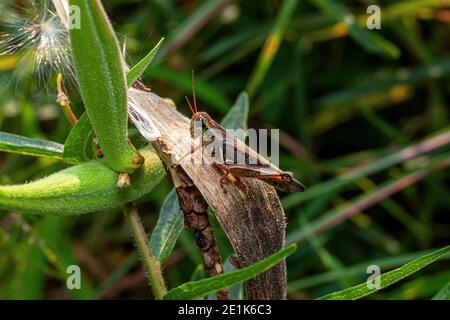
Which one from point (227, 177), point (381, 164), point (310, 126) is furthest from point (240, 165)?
point (310, 126)

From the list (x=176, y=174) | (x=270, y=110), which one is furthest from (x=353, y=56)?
(x=176, y=174)

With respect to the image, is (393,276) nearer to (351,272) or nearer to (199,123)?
(199,123)

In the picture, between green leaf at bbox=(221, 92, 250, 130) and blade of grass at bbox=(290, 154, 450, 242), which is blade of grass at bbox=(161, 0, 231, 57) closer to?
blade of grass at bbox=(290, 154, 450, 242)

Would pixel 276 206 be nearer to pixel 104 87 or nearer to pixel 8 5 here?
pixel 104 87

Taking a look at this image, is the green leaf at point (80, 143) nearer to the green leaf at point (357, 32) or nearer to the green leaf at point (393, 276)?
the green leaf at point (393, 276)

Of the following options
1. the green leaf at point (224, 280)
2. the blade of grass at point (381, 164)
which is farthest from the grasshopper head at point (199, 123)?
the blade of grass at point (381, 164)
